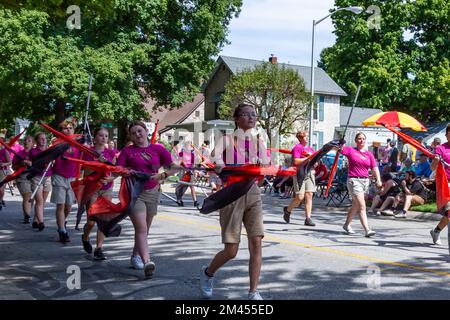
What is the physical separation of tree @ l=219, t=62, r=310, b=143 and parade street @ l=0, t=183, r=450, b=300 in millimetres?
20109

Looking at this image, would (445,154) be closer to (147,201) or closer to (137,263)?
(147,201)

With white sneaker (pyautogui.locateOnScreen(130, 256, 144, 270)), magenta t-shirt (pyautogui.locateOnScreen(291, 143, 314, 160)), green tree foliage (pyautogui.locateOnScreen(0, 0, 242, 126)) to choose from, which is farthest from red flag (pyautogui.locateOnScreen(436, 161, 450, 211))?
green tree foliage (pyautogui.locateOnScreen(0, 0, 242, 126))

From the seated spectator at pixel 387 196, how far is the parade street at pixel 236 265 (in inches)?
108

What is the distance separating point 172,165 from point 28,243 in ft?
12.6

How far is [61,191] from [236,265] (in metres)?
3.58

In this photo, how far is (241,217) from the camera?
5.38m

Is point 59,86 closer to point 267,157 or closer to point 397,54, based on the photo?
point 397,54

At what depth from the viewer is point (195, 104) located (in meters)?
62.9

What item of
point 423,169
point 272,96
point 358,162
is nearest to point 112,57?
point 272,96

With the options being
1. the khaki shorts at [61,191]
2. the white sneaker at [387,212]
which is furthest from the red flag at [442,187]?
the white sneaker at [387,212]

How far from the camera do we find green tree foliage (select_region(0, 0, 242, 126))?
29172 mm

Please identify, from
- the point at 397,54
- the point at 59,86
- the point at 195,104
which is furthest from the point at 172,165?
the point at 195,104

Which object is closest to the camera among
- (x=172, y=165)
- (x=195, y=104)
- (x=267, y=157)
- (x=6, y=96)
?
(x=267, y=157)
